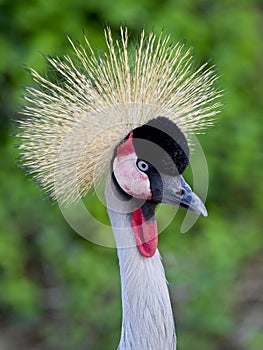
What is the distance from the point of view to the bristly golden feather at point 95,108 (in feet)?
5.67

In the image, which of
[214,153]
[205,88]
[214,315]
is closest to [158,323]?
[205,88]

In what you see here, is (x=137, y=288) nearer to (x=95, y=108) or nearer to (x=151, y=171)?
(x=151, y=171)

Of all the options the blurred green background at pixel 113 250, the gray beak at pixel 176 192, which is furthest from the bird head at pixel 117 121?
the blurred green background at pixel 113 250

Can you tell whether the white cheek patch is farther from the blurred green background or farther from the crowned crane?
the blurred green background

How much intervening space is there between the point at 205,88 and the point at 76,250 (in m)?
1.50

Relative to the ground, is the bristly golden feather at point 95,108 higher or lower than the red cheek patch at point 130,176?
higher

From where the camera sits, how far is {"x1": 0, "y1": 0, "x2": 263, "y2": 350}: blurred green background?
2965 mm

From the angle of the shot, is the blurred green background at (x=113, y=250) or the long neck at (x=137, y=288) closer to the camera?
the long neck at (x=137, y=288)

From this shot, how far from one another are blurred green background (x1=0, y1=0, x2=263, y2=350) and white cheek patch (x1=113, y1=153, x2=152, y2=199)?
1.24m

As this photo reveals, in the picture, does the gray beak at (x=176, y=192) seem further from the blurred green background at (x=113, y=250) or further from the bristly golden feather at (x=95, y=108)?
the blurred green background at (x=113, y=250)

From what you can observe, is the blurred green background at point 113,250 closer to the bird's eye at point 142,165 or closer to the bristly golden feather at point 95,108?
the bristly golden feather at point 95,108

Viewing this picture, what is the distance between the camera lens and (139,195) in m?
1.68

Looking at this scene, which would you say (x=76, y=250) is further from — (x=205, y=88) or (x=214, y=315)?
(x=205, y=88)

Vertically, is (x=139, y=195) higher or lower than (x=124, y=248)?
higher
